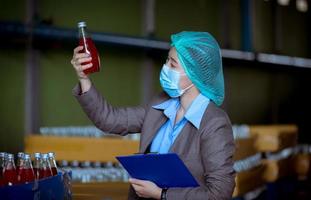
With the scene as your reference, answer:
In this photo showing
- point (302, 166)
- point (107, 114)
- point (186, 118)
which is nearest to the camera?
point (186, 118)

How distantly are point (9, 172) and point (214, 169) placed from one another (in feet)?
2.18

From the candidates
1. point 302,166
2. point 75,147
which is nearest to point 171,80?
point 75,147

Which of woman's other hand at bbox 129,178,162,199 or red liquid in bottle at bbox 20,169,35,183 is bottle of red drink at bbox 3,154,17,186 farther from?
woman's other hand at bbox 129,178,162,199

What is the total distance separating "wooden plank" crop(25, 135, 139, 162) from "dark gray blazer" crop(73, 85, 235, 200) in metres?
2.10

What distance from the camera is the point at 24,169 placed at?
2.05 metres

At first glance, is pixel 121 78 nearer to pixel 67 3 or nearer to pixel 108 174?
pixel 67 3

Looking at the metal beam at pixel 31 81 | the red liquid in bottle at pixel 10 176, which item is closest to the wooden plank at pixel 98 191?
the red liquid in bottle at pixel 10 176

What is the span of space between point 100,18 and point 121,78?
0.67m

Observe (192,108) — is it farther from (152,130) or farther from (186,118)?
(152,130)

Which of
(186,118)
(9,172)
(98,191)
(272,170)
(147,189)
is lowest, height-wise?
(272,170)

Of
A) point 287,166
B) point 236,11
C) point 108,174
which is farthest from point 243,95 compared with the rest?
point 108,174

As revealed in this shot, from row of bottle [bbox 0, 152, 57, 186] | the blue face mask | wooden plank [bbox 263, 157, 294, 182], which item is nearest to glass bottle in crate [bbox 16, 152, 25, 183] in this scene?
row of bottle [bbox 0, 152, 57, 186]

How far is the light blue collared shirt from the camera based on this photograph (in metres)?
2.25

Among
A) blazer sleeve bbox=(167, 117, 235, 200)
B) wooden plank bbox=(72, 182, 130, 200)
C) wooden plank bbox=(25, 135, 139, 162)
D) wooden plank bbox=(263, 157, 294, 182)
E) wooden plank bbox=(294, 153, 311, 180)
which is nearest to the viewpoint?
blazer sleeve bbox=(167, 117, 235, 200)
